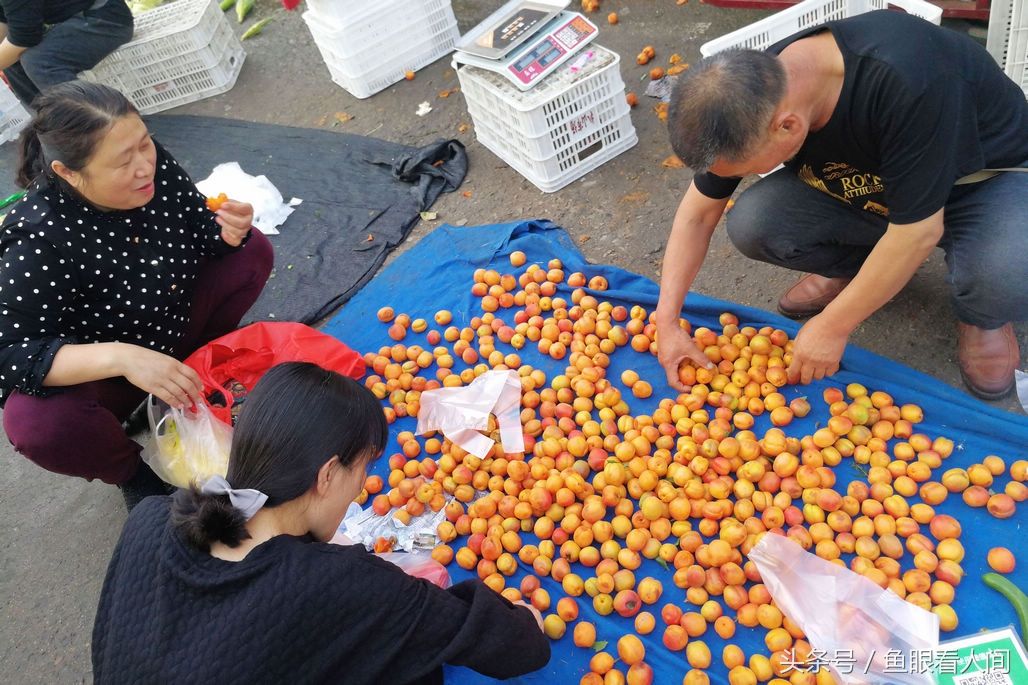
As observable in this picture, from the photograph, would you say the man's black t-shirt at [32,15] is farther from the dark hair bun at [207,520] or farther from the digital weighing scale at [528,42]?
the dark hair bun at [207,520]

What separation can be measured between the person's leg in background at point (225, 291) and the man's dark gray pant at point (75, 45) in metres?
2.93

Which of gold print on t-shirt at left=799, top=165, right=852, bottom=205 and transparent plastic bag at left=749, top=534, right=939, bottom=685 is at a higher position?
gold print on t-shirt at left=799, top=165, right=852, bottom=205

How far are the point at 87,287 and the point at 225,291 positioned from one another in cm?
64

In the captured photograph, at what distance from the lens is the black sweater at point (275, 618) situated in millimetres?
1495

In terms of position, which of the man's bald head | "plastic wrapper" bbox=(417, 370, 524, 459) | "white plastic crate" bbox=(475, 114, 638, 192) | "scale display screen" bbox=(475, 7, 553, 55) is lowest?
"plastic wrapper" bbox=(417, 370, 524, 459)

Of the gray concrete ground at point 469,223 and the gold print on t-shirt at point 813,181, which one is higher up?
the gold print on t-shirt at point 813,181

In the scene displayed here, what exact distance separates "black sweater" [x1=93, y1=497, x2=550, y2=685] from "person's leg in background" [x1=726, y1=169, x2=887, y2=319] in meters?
1.83

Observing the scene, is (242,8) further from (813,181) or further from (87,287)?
(813,181)

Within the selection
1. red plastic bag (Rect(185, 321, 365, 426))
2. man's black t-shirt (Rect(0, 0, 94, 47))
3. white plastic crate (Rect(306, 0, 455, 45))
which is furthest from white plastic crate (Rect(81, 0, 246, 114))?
red plastic bag (Rect(185, 321, 365, 426))

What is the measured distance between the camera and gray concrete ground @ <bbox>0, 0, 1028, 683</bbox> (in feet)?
9.24

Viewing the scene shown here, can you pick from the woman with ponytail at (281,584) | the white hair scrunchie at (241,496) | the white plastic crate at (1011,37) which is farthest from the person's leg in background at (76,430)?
the white plastic crate at (1011,37)

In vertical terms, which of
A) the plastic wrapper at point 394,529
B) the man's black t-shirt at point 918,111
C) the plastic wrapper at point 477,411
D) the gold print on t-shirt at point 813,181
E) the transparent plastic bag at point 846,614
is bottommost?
the plastic wrapper at point 394,529

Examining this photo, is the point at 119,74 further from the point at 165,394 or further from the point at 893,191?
the point at 893,191

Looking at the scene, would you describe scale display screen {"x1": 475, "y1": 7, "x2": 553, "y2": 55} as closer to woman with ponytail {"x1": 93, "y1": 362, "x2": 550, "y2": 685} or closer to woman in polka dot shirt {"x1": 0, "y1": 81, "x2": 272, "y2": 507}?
woman in polka dot shirt {"x1": 0, "y1": 81, "x2": 272, "y2": 507}
